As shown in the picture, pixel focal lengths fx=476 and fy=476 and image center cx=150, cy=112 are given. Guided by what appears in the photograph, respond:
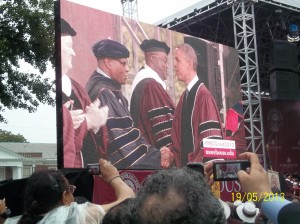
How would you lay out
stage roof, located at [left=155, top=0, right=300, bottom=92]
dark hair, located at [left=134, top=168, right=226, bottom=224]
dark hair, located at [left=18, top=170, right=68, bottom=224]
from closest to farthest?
dark hair, located at [left=134, top=168, right=226, bottom=224], dark hair, located at [left=18, top=170, right=68, bottom=224], stage roof, located at [left=155, top=0, right=300, bottom=92]

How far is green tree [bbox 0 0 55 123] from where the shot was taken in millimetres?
6906

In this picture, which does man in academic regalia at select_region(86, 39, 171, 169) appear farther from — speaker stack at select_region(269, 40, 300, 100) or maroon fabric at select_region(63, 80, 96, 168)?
speaker stack at select_region(269, 40, 300, 100)

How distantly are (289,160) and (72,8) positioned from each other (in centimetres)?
924

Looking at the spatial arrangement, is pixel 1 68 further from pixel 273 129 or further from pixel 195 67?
pixel 273 129

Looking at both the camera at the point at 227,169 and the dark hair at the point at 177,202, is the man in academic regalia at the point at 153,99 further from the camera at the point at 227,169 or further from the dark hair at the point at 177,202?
the dark hair at the point at 177,202

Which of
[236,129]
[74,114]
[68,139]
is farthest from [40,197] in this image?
[236,129]

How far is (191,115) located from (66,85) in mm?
2897

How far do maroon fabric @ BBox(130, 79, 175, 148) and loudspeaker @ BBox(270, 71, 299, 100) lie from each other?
8.70ft

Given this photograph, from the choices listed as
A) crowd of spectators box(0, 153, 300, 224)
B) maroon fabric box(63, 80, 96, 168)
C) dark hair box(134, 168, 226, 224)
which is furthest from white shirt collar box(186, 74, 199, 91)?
dark hair box(134, 168, 226, 224)

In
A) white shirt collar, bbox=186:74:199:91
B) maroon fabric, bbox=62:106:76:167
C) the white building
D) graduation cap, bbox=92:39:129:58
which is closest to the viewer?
maroon fabric, bbox=62:106:76:167

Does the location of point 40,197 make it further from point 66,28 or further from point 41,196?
point 66,28

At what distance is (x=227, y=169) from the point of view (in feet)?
5.28

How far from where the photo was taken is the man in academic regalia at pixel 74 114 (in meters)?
6.41

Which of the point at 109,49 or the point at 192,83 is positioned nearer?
the point at 109,49
